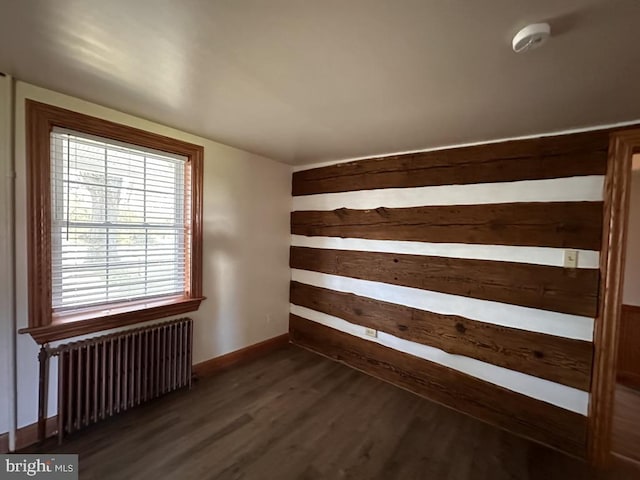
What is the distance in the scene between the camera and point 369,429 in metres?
2.21

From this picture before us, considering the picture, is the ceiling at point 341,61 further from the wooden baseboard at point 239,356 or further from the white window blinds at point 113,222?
the wooden baseboard at point 239,356

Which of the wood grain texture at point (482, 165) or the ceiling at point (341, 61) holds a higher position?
the ceiling at point (341, 61)

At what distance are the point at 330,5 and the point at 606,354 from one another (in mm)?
2610

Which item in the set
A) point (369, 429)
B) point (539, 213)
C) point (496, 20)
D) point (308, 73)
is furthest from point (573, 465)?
point (308, 73)

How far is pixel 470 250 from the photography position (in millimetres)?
2434

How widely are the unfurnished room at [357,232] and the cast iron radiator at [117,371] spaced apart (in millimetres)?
17

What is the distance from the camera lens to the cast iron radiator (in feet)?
6.42

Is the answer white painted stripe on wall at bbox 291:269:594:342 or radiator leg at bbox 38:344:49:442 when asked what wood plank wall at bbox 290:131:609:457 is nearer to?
white painted stripe on wall at bbox 291:269:594:342

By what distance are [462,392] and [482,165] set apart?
6.42ft

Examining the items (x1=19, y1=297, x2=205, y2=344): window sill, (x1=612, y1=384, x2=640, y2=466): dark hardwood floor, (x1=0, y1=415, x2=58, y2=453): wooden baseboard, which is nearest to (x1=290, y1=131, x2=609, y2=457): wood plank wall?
(x1=612, y1=384, x2=640, y2=466): dark hardwood floor

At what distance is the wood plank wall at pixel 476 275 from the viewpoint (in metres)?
2.01

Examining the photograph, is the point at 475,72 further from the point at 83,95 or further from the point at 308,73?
the point at 83,95

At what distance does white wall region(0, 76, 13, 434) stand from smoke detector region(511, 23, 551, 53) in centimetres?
278

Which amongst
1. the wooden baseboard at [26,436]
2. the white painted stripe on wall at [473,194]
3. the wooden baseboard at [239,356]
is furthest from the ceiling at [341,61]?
the wooden baseboard at [239,356]
